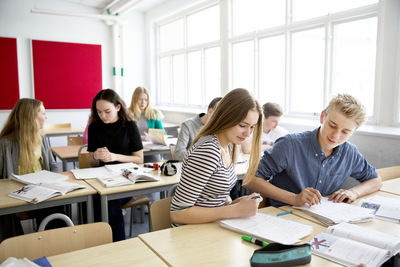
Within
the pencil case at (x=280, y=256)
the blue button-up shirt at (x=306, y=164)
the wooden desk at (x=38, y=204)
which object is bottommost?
the wooden desk at (x=38, y=204)

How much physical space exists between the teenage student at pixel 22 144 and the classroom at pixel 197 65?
0.40 meters

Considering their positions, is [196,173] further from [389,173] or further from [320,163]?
[389,173]

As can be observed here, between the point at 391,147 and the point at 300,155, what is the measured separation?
1.63 metres

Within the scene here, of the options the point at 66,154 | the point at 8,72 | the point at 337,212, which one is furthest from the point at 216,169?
the point at 8,72

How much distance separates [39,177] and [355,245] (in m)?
2.07

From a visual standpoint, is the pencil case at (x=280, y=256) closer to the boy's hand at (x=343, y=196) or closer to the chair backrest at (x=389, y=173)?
the boy's hand at (x=343, y=196)

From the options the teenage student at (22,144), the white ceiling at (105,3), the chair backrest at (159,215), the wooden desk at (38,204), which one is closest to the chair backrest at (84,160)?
the teenage student at (22,144)

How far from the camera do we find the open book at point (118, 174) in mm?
2328

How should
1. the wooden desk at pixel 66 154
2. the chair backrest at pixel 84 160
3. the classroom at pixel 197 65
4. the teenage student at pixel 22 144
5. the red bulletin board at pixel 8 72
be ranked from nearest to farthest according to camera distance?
the classroom at pixel 197 65 → the teenage student at pixel 22 144 → the chair backrest at pixel 84 160 → the wooden desk at pixel 66 154 → the red bulletin board at pixel 8 72

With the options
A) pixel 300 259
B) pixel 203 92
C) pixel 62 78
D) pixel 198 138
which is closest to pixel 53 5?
pixel 62 78

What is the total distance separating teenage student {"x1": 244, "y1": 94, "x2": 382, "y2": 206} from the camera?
1.76 metres

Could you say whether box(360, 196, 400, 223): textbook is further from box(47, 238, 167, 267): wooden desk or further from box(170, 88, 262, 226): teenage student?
box(47, 238, 167, 267): wooden desk

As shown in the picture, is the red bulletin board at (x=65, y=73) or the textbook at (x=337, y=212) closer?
the textbook at (x=337, y=212)

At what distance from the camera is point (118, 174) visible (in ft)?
8.25
